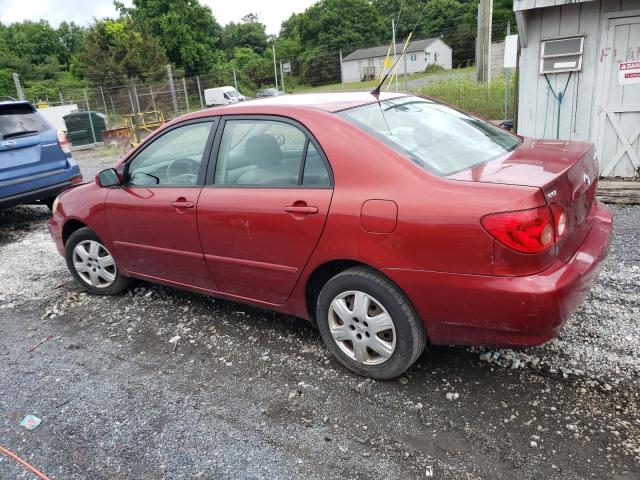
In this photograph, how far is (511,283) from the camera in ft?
7.61

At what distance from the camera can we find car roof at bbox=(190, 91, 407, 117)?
310 centimetres

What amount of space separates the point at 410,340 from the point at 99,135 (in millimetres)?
19976

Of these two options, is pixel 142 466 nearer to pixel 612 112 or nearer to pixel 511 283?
pixel 511 283

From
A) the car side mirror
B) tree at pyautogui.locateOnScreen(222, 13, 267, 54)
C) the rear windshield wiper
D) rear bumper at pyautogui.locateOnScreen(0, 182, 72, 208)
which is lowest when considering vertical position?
rear bumper at pyautogui.locateOnScreen(0, 182, 72, 208)

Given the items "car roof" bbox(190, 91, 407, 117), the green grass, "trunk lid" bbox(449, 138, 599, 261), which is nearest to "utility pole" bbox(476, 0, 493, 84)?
the green grass

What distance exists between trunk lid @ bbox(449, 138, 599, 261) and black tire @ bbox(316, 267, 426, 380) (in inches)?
26.6

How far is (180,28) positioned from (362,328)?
64.1m

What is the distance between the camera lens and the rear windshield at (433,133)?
9.07 feet

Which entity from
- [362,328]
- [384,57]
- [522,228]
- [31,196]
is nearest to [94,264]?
[362,328]

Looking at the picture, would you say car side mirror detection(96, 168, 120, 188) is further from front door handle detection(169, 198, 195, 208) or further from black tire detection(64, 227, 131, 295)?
front door handle detection(169, 198, 195, 208)

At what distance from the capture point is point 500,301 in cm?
236

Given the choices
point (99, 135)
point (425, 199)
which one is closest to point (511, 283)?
point (425, 199)

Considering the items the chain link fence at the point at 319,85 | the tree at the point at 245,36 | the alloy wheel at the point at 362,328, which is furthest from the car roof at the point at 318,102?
the tree at the point at 245,36

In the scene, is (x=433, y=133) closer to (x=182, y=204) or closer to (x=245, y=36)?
(x=182, y=204)
